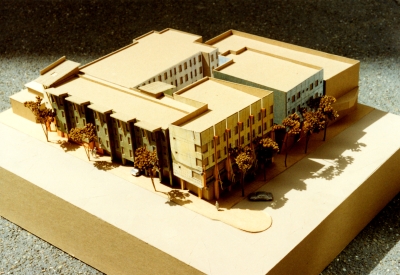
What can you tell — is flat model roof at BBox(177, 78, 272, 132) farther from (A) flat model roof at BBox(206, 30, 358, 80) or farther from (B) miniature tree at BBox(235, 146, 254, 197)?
(A) flat model roof at BBox(206, 30, 358, 80)

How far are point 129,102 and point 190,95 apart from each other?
227cm

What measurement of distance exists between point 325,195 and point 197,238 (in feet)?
15.6

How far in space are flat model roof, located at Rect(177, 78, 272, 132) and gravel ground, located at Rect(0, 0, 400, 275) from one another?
429 inches

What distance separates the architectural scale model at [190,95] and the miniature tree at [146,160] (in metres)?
0.32

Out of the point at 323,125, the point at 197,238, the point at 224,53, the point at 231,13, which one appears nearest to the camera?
the point at 197,238

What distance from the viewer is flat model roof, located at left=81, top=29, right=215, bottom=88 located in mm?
25141

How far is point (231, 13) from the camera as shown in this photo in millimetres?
39281

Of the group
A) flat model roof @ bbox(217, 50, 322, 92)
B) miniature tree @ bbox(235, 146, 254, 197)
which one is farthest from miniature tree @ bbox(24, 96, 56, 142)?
miniature tree @ bbox(235, 146, 254, 197)

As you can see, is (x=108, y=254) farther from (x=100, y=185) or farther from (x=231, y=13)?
(x=231, y=13)

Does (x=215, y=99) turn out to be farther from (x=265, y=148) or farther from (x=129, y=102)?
(x=129, y=102)

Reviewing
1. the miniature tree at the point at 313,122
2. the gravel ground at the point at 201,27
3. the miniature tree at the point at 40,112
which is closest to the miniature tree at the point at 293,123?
the miniature tree at the point at 313,122

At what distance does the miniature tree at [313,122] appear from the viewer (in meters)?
22.9

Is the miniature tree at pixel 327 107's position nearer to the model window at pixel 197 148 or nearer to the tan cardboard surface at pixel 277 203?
the tan cardboard surface at pixel 277 203

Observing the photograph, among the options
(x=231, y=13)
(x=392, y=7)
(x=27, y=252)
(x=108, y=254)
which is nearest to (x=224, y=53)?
(x=108, y=254)
